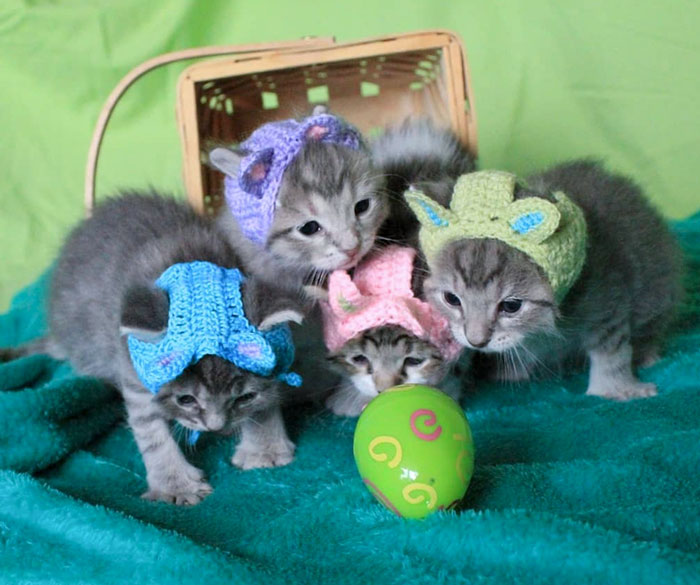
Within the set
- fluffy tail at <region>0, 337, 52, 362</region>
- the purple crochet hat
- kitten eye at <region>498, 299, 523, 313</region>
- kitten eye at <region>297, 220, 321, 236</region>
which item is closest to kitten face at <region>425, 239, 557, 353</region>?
kitten eye at <region>498, 299, 523, 313</region>

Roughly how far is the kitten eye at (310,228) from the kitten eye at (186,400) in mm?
458

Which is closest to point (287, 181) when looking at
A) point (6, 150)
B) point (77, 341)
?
point (77, 341)

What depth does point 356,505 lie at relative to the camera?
1.42 m

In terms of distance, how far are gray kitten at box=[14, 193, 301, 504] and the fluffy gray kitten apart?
1.25ft

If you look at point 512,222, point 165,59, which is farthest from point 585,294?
point 165,59

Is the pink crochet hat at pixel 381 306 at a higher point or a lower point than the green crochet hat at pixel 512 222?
lower

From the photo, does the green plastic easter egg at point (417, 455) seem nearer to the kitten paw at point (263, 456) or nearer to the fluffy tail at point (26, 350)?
the kitten paw at point (263, 456)

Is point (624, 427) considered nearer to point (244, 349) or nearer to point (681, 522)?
point (681, 522)

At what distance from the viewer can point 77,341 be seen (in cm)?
195

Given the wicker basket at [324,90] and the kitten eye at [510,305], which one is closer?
the kitten eye at [510,305]

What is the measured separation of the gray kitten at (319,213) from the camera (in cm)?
169

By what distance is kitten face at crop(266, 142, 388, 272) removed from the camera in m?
1.69

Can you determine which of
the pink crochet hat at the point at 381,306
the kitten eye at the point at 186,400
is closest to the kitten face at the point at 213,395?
the kitten eye at the point at 186,400

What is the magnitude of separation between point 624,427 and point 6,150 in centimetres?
241
